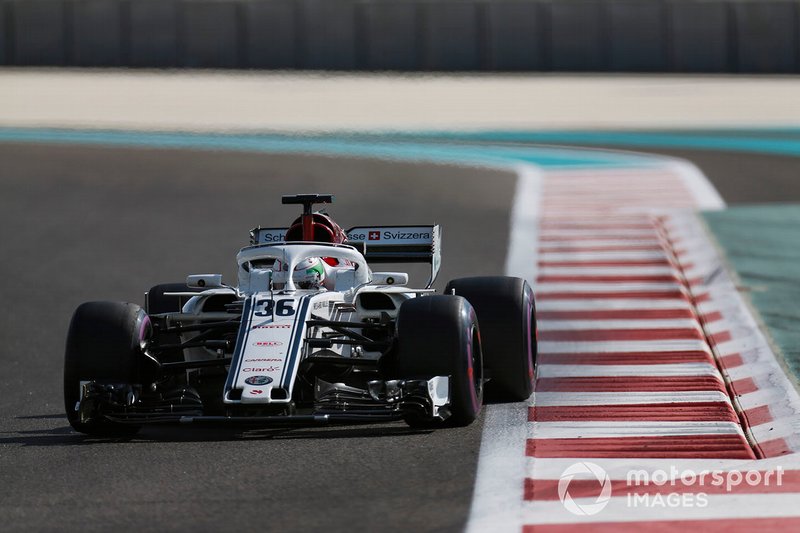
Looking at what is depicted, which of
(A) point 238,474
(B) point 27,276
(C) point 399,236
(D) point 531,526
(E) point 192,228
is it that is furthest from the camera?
(E) point 192,228

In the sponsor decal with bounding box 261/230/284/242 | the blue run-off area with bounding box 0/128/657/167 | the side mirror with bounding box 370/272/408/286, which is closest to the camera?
the side mirror with bounding box 370/272/408/286

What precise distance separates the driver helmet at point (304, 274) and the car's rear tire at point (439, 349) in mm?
905

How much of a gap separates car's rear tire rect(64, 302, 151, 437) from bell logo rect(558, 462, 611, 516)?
9.35 ft

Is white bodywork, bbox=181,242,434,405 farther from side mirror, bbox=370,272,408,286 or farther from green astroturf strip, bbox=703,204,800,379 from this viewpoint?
green astroturf strip, bbox=703,204,800,379

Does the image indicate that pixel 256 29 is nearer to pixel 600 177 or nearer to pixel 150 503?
pixel 600 177

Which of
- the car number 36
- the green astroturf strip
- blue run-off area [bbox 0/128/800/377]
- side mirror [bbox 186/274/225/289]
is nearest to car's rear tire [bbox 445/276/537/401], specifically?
the car number 36

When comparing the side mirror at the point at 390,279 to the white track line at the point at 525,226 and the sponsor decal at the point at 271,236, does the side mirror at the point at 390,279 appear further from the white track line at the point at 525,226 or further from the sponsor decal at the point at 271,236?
the white track line at the point at 525,226

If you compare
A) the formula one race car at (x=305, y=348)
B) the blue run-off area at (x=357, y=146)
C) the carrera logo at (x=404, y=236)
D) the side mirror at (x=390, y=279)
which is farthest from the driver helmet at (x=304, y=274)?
the blue run-off area at (x=357, y=146)

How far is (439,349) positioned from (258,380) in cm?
103

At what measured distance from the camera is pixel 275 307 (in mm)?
8812

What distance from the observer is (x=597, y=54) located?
32562 mm

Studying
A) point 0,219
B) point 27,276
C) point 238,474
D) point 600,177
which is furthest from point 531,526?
point 600,177

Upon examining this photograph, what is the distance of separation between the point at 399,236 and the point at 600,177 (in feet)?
35.6

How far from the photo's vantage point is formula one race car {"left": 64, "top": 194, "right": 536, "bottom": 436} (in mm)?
8430
